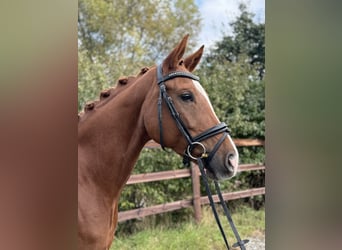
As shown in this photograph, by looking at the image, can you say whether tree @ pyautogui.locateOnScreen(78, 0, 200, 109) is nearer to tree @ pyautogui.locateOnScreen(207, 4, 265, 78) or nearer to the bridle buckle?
tree @ pyautogui.locateOnScreen(207, 4, 265, 78)

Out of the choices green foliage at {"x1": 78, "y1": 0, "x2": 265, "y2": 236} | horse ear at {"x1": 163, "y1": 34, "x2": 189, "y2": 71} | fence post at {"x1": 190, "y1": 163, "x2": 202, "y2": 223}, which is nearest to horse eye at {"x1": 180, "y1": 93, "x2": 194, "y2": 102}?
horse ear at {"x1": 163, "y1": 34, "x2": 189, "y2": 71}

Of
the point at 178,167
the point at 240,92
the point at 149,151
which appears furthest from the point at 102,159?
the point at 240,92

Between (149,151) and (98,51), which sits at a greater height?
(98,51)

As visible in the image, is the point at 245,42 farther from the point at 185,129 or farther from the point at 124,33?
the point at 185,129

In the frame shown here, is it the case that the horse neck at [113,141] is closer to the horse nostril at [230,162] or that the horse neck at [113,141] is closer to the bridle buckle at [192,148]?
the bridle buckle at [192,148]

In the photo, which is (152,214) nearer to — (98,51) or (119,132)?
(98,51)

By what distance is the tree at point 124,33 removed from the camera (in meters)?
2.45

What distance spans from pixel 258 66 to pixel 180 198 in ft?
4.46

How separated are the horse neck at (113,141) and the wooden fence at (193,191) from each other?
1.30 m

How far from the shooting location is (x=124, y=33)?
8.40 feet

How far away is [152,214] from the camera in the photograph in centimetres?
261

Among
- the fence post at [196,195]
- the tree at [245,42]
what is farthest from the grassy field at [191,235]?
the tree at [245,42]

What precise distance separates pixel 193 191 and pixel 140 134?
1824 millimetres
